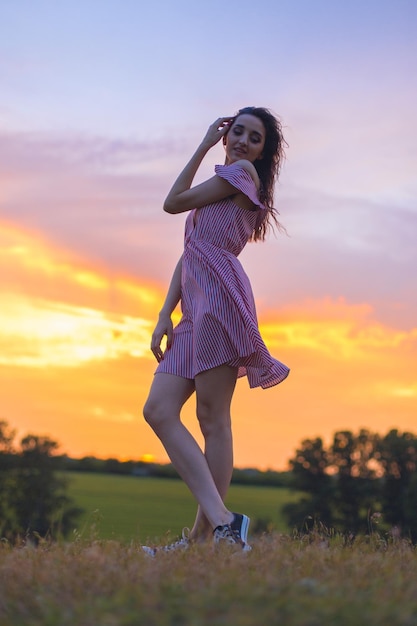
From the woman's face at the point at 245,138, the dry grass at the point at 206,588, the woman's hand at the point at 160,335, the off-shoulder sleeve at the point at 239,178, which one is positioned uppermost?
the woman's face at the point at 245,138

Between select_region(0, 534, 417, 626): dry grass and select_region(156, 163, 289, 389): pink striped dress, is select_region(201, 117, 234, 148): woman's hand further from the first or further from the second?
select_region(0, 534, 417, 626): dry grass

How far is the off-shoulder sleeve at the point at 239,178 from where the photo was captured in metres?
5.95

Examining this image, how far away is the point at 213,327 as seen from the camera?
5859 mm

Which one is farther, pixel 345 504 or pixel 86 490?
pixel 86 490

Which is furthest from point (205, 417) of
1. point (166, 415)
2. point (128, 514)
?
point (128, 514)

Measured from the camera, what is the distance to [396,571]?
4387 mm

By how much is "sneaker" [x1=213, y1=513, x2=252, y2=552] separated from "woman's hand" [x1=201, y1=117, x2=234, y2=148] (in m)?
2.39

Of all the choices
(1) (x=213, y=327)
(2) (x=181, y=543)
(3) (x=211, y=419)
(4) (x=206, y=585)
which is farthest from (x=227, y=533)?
(4) (x=206, y=585)

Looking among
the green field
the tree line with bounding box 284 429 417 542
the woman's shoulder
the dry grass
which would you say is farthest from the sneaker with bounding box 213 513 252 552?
the tree line with bounding box 284 429 417 542

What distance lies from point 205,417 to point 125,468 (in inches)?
3819

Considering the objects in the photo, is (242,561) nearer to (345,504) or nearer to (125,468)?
(345,504)

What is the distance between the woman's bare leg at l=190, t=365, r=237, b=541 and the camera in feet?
19.0

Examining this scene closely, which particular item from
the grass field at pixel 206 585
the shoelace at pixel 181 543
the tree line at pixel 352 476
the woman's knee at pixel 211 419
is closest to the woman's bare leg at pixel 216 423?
the woman's knee at pixel 211 419

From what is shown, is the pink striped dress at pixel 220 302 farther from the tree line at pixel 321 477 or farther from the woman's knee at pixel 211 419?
the tree line at pixel 321 477
